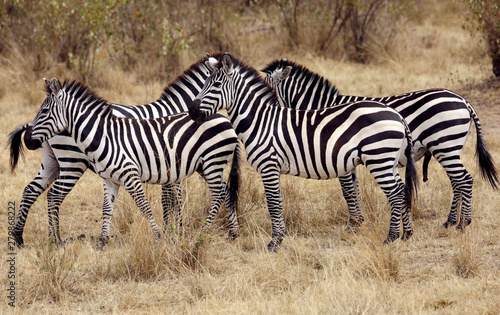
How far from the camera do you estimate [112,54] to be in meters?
14.3

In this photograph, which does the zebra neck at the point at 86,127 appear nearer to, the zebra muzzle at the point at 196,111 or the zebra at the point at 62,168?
the zebra at the point at 62,168

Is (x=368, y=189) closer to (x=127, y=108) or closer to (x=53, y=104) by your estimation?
(x=127, y=108)

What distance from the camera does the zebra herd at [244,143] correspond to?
5.60m

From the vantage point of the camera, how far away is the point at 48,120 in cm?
572

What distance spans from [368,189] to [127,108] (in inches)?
123

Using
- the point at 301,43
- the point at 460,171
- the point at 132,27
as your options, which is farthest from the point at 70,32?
the point at 460,171

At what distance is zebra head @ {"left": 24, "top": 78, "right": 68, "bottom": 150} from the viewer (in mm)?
5695

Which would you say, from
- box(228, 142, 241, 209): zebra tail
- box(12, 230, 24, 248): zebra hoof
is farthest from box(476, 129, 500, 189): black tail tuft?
box(12, 230, 24, 248): zebra hoof

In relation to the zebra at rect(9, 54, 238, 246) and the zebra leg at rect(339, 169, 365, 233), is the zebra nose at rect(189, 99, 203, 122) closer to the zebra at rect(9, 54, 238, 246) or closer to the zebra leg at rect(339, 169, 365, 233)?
the zebra at rect(9, 54, 238, 246)

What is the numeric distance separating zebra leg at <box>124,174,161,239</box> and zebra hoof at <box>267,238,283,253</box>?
1.11 metres

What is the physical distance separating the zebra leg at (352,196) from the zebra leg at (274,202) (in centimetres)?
85

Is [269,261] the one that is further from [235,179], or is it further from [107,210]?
[107,210]

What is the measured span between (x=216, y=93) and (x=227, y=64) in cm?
31

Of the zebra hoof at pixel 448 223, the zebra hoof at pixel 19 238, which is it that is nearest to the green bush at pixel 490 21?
the zebra hoof at pixel 448 223
